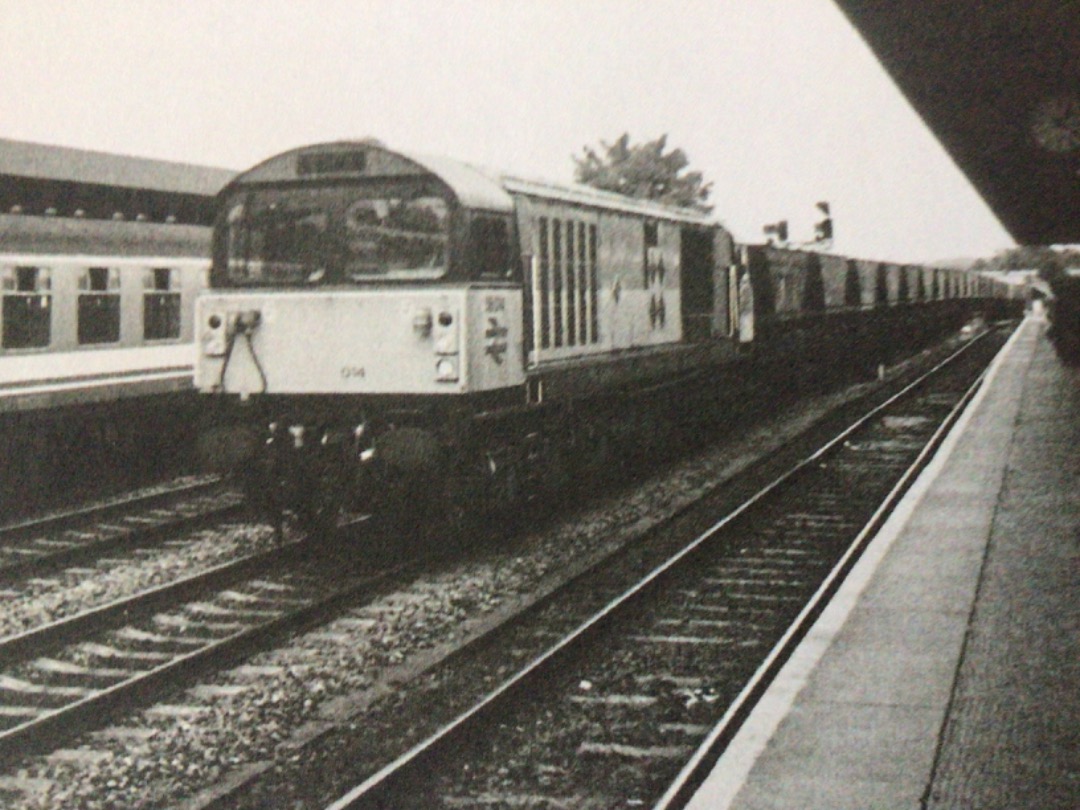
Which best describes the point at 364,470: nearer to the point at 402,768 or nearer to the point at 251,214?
the point at 251,214

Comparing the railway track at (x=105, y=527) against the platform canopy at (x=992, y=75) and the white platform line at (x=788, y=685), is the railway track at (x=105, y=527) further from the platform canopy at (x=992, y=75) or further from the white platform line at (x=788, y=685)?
the platform canopy at (x=992, y=75)

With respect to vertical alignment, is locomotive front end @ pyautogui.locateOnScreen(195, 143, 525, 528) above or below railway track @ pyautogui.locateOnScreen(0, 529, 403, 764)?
above

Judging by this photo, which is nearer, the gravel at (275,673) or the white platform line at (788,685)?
the white platform line at (788,685)

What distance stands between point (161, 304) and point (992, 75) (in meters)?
9.72

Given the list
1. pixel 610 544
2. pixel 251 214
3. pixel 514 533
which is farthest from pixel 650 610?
pixel 251 214

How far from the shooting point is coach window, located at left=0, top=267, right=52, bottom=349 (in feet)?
40.0

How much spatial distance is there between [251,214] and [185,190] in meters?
6.16

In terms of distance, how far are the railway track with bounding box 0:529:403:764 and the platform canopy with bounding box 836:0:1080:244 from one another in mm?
6759

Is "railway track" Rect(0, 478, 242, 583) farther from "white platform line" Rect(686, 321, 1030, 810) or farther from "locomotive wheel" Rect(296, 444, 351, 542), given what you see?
"white platform line" Rect(686, 321, 1030, 810)

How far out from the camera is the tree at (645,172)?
202 ft

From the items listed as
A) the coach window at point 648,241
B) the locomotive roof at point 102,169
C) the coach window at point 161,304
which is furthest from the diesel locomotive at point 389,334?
the coach window at point 161,304

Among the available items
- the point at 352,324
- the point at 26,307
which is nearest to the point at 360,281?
the point at 352,324

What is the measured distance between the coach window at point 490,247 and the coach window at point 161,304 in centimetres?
579

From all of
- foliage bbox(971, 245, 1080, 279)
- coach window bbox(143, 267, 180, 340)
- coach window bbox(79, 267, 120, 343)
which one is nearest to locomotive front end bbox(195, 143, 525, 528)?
coach window bbox(79, 267, 120, 343)
